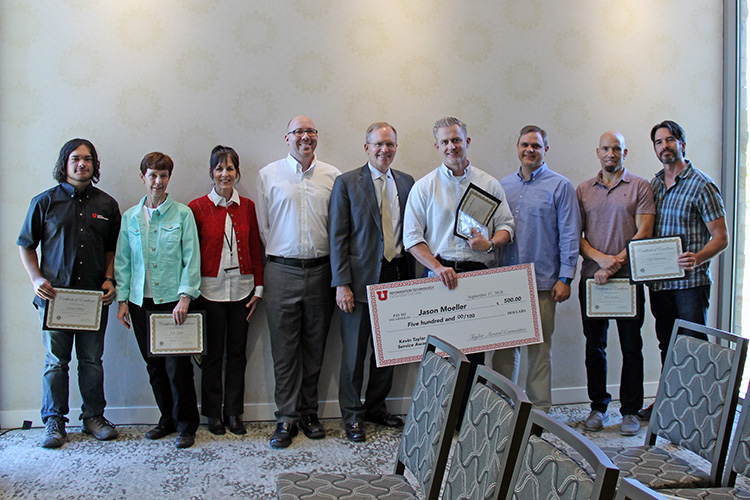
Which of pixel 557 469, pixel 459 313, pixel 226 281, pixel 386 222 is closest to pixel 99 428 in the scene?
pixel 226 281

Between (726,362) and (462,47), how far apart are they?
8.73 feet

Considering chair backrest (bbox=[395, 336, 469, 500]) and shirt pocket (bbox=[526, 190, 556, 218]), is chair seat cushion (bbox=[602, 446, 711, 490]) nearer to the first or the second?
chair backrest (bbox=[395, 336, 469, 500])

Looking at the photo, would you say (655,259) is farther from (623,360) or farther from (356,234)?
(356,234)

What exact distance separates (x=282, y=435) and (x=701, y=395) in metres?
2.17

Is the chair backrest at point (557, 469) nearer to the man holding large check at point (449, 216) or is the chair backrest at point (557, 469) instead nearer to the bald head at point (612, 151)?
the man holding large check at point (449, 216)

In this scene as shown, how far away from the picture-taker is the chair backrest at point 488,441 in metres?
1.29

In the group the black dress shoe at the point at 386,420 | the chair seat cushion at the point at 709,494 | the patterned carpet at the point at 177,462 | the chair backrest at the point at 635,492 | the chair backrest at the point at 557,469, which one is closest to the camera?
the chair backrest at the point at 635,492

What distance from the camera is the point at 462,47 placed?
3.85 m

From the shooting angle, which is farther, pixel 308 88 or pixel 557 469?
pixel 308 88

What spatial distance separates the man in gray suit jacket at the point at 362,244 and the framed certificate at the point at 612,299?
3.56ft

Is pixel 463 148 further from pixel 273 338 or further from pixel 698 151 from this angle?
pixel 698 151

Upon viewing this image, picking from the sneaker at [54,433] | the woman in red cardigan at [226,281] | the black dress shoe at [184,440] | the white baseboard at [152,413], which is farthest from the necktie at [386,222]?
the sneaker at [54,433]

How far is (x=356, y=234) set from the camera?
3.34 m

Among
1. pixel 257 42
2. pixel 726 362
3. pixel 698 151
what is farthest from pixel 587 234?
pixel 257 42
